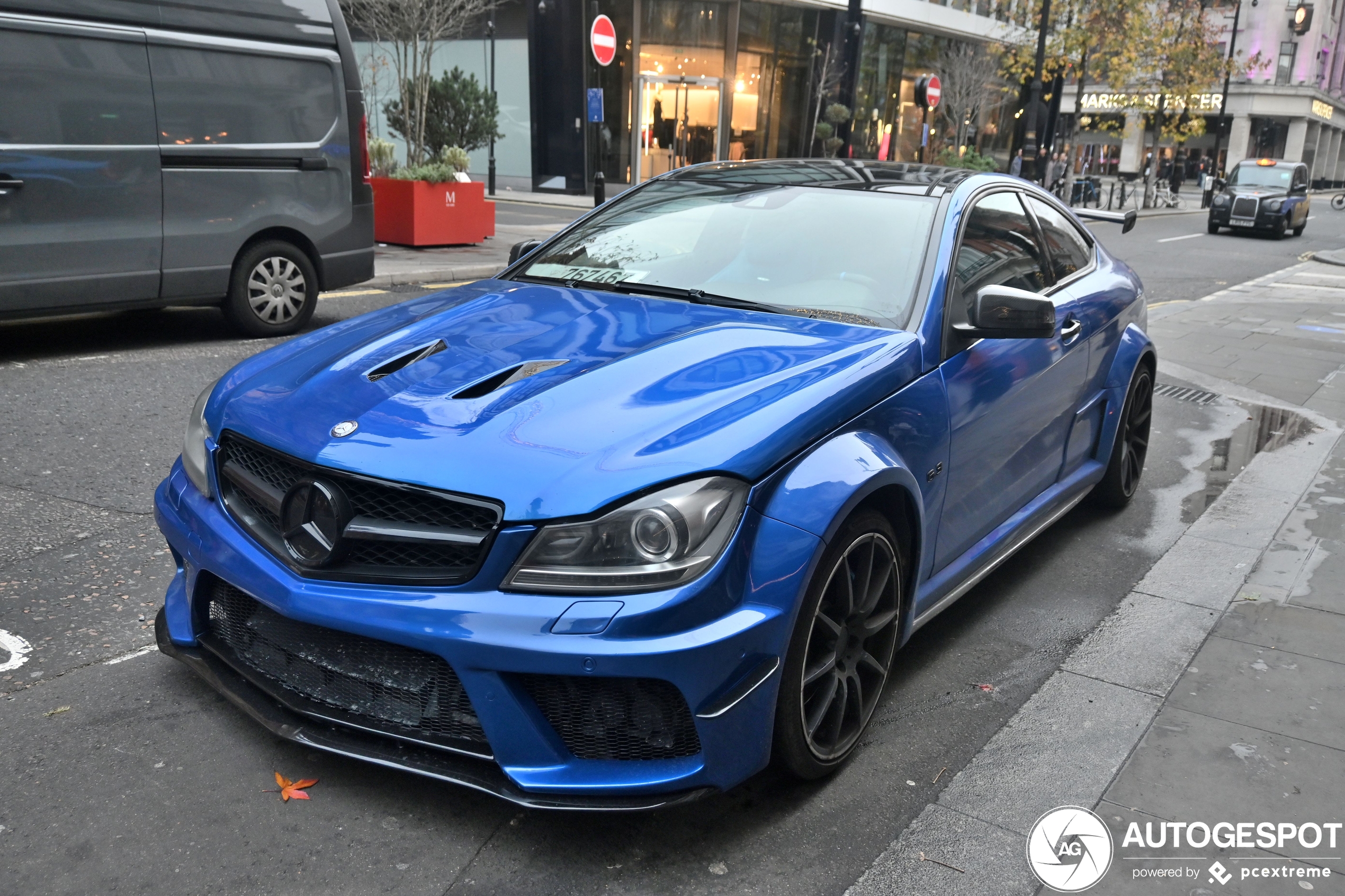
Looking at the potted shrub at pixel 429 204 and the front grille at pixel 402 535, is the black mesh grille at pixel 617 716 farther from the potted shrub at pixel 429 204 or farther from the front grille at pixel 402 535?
the potted shrub at pixel 429 204

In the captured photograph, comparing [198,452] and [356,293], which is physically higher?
[198,452]

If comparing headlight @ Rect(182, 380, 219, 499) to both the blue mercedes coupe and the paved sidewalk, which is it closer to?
the blue mercedes coupe

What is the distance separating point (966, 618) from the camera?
4078 millimetres

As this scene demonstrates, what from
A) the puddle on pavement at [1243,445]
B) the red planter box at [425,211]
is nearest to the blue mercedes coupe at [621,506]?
the puddle on pavement at [1243,445]

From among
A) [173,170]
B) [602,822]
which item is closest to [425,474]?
[602,822]

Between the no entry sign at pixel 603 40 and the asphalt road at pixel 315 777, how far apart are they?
51.2 feet

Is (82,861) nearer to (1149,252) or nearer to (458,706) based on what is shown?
(458,706)

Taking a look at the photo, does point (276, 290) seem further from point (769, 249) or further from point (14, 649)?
point (769, 249)

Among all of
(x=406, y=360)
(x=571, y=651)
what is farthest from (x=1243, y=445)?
(x=571, y=651)

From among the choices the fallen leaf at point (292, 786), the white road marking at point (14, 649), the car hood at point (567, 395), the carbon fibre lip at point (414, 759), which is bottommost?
the fallen leaf at point (292, 786)

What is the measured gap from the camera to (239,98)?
7961 millimetres

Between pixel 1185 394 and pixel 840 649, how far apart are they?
6.55m

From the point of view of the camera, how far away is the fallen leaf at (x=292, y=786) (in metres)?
2.68

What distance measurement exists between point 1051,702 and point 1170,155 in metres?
90.9
